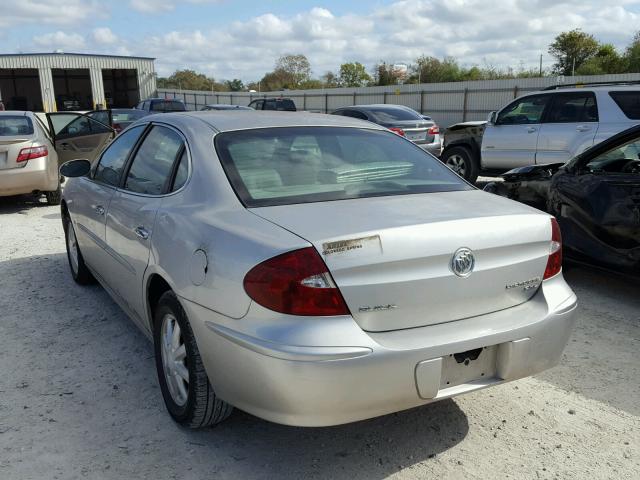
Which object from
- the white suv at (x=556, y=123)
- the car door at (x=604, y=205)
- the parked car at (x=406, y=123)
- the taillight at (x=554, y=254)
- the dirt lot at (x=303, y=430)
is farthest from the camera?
the parked car at (x=406, y=123)

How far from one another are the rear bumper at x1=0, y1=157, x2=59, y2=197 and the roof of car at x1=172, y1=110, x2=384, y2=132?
6106 millimetres

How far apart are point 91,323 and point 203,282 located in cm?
232

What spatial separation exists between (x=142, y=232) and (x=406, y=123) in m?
10.2

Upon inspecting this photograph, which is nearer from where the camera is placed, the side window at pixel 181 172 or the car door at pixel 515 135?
the side window at pixel 181 172

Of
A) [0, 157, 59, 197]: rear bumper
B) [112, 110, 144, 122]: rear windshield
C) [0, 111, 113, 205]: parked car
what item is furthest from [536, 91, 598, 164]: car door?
[112, 110, 144, 122]: rear windshield

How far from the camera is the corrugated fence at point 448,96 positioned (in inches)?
1085

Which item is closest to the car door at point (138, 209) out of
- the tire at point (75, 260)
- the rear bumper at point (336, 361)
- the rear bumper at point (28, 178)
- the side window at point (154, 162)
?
the side window at point (154, 162)

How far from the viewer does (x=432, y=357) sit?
2.39 meters

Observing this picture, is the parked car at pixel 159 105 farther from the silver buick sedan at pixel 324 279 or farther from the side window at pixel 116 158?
the silver buick sedan at pixel 324 279

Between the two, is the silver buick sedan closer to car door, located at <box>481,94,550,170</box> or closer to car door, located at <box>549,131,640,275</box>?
car door, located at <box>549,131,640,275</box>

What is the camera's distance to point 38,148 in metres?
9.10

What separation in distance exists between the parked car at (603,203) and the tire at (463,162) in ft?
16.9

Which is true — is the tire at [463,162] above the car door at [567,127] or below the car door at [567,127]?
below

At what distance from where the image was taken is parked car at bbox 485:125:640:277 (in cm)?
462
